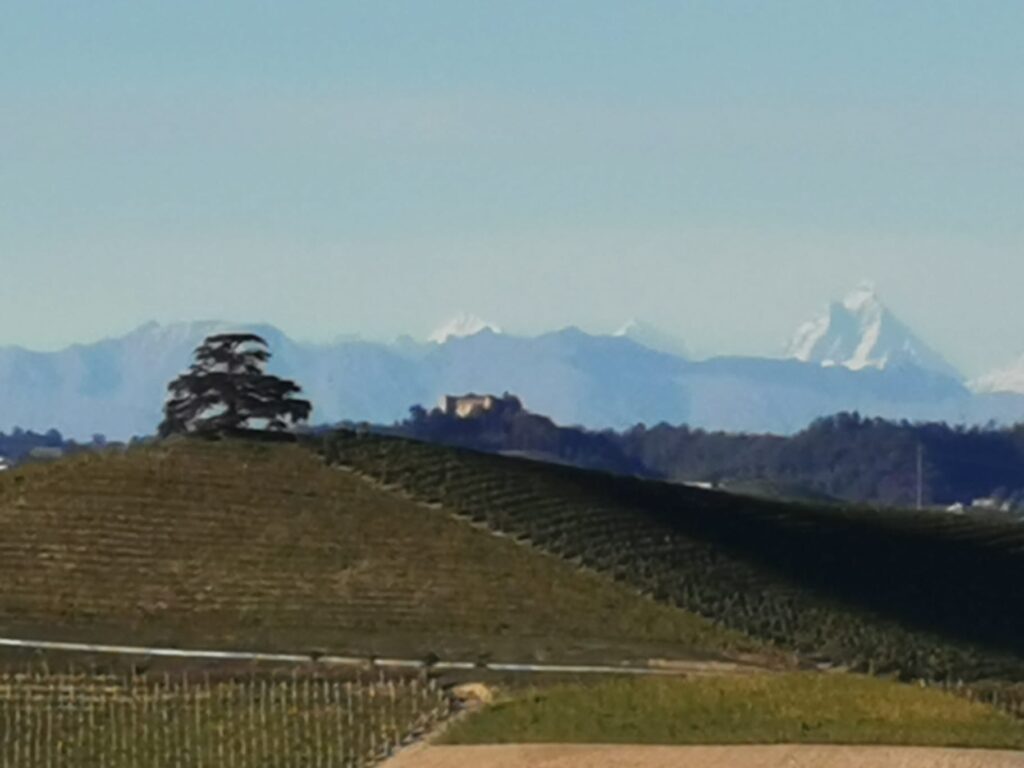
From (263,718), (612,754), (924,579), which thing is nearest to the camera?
(612,754)

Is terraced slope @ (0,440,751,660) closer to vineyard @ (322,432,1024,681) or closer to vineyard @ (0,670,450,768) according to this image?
vineyard @ (322,432,1024,681)

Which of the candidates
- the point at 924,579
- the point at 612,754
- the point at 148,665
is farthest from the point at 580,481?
the point at 612,754

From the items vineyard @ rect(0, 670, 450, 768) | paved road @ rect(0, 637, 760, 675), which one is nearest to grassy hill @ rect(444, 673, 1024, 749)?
vineyard @ rect(0, 670, 450, 768)

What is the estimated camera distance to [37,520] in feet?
241

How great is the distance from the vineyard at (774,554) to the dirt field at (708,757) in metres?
14.6

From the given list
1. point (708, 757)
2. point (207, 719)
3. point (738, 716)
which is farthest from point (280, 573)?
point (708, 757)

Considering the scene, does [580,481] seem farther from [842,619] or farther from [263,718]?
[263,718]

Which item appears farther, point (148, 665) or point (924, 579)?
point (924, 579)

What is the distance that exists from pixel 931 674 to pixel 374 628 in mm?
10552

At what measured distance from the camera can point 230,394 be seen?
85.3 metres

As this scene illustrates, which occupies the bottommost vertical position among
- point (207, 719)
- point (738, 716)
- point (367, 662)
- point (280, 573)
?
point (207, 719)

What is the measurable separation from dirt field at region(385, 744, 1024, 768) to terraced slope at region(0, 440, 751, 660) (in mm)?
10987

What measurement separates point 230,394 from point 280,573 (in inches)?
608

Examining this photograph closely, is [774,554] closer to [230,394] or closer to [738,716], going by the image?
[230,394]
